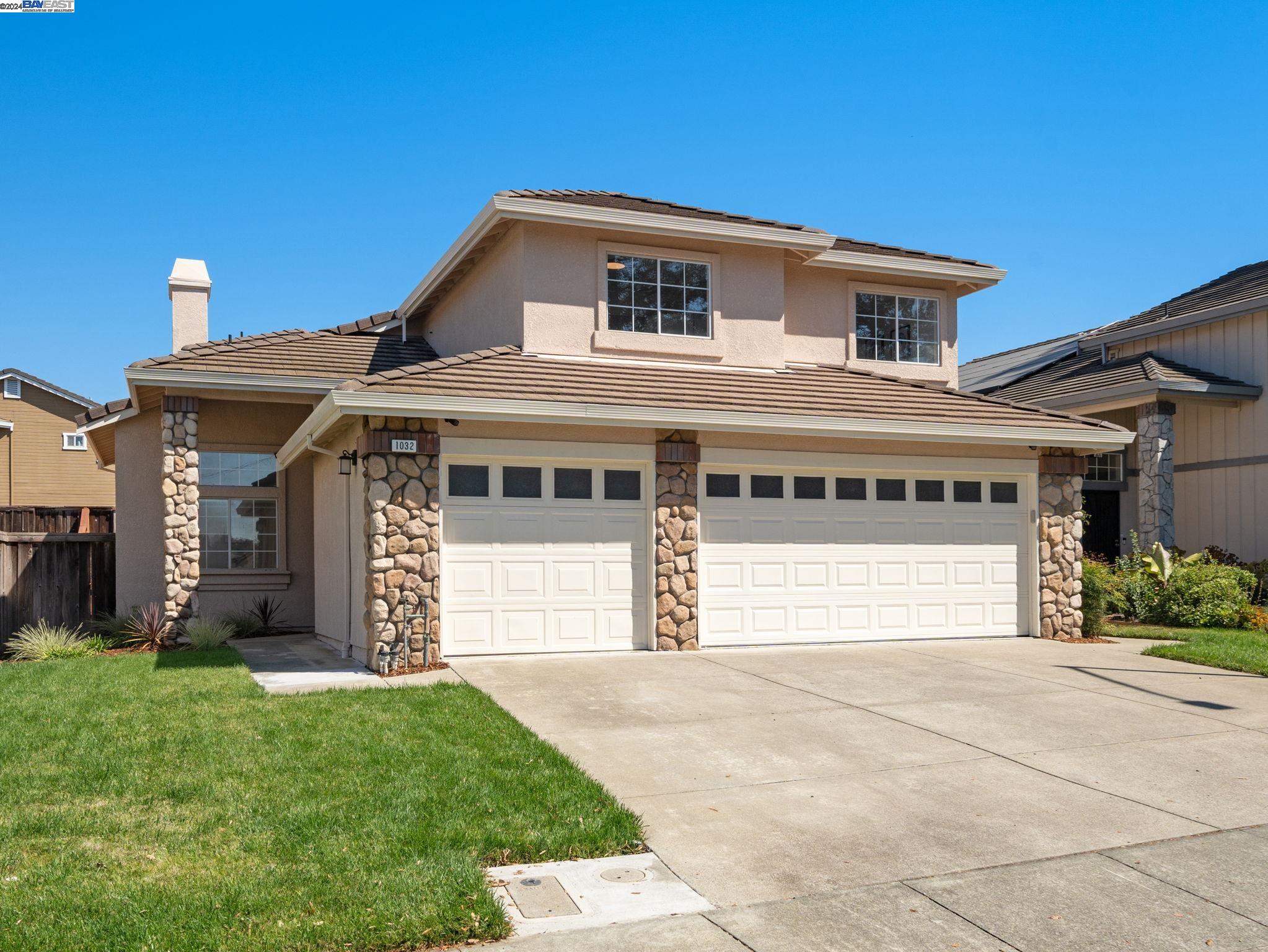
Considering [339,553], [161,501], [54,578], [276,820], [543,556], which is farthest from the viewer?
[161,501]

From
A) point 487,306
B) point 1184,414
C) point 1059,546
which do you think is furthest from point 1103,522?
point 487,306

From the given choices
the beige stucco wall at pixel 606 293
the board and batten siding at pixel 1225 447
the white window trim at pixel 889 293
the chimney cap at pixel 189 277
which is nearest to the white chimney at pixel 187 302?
the chimney cap at pixel 189 277

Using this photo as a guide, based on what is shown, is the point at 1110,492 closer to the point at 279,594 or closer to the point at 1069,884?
the point at 279,594

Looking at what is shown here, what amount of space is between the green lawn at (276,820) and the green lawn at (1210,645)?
27.1 ft

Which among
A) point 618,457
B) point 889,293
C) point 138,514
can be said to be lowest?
point 138,514

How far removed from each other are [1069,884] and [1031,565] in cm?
986

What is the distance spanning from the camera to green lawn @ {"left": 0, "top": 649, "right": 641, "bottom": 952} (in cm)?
463

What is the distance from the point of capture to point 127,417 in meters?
16.0

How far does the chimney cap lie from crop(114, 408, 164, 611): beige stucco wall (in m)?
2.31

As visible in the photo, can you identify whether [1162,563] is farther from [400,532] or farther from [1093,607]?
[400,532]

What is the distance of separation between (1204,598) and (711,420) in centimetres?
887

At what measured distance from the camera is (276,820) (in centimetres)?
599

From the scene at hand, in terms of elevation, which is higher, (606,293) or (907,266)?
(907,266)

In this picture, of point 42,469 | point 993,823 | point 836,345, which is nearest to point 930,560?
point 836,345
